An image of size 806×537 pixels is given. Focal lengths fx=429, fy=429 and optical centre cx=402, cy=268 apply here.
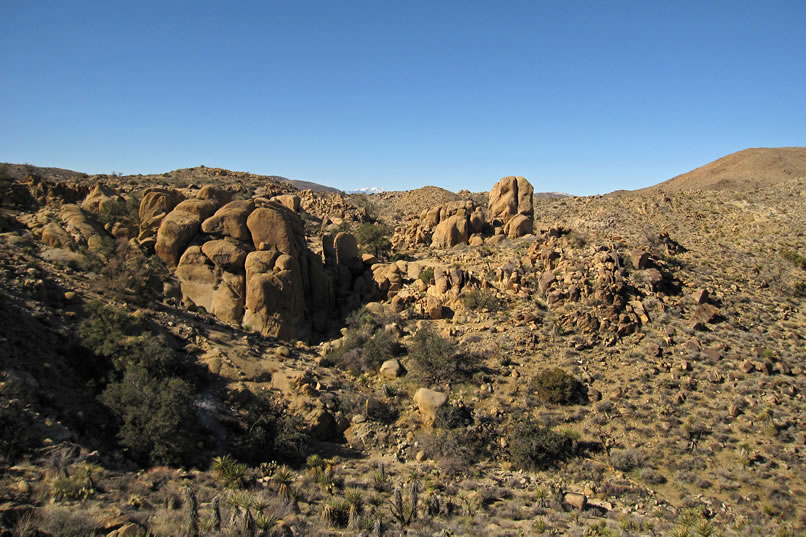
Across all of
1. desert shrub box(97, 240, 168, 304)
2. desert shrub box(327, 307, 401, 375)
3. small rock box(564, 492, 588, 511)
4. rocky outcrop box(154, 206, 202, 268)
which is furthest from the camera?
rocky outcrop box(154, 206, 202, 268)

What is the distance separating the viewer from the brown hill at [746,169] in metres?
74.0

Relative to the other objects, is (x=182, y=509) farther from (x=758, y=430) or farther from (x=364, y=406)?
(x=758, y=430)

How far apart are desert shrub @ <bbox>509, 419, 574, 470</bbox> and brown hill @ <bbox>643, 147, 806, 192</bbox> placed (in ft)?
235

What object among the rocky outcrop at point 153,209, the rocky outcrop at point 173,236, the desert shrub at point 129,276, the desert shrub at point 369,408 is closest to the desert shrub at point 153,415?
the desert shrub at point 369,408

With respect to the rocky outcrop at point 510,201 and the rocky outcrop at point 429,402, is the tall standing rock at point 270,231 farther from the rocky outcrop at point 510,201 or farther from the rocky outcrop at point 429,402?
the rocky outcrop at point 510,201

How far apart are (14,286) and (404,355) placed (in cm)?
1600

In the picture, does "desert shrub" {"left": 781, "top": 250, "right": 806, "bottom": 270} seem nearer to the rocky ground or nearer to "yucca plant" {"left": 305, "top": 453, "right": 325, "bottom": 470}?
the rocky ground

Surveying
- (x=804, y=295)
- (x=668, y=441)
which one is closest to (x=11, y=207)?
(x=668, y=441)

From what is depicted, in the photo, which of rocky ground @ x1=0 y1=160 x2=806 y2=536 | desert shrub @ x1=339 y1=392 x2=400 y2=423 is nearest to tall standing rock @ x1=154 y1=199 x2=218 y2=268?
rocky ground @ x1=0 y1=160 x2=806 y2=536

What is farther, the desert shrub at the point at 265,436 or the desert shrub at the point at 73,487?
the desert shrub at the point at 265,436

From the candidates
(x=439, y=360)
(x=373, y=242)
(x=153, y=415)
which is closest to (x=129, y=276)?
(x=153, y=415)

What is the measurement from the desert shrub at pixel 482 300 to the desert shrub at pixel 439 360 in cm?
342

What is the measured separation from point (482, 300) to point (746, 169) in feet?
289

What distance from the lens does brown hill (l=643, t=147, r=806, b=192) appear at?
243 feet
